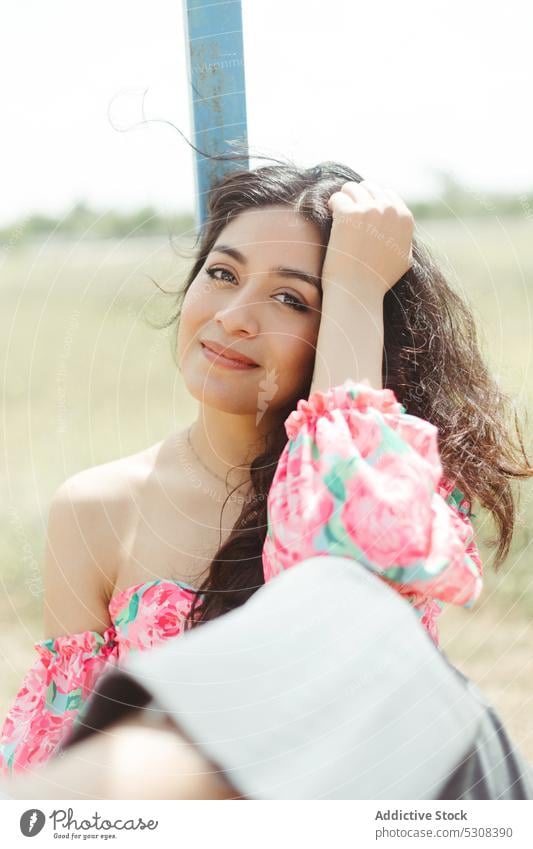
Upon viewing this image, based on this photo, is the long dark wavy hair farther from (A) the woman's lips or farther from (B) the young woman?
(A) the woman's lips

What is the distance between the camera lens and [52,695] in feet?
3.37

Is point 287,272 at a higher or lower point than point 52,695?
higher

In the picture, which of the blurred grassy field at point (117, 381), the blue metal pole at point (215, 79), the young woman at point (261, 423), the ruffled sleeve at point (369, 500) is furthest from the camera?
the blurred grassy field at point (117, 381)

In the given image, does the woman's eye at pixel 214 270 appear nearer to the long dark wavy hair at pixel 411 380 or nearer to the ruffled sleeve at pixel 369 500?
the long dark wavy hair at pixel 411 380

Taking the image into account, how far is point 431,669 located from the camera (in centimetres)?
75

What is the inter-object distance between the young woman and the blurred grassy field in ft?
0.45

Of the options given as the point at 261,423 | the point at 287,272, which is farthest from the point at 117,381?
the point at 287,272

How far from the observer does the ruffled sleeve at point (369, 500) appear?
2.58ft

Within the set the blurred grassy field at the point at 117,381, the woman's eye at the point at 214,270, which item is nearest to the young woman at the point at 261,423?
the woman's eye at the point at 214,270

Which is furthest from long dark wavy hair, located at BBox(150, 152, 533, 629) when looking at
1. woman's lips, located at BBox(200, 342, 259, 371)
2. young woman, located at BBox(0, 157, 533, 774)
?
woman's lips, located at BBox(200, 342, 259, 371)

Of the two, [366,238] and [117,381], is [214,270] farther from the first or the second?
[117,381]

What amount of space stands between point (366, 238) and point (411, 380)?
0.19m

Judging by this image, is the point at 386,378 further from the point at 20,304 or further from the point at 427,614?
the point at 20,304
